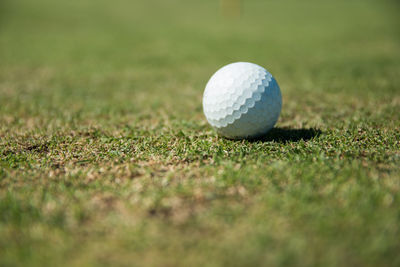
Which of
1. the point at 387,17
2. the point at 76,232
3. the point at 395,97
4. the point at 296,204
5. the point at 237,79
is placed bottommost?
the point at 76,232

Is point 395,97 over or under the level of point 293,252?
over

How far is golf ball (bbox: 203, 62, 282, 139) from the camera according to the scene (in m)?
4.54

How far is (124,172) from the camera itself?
12.6 ft

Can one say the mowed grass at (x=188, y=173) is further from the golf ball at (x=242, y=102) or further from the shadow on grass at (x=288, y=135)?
the golf ball at (x=242, y=102)

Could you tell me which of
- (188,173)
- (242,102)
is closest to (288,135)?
(242,102)

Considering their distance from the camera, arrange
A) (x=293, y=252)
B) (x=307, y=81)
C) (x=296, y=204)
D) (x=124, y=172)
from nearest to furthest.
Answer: (x=293, y=252) < (x=296, y=204) < (x=124, y=172) < (x=307, y=81)

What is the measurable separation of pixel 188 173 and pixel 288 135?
6.28 feet

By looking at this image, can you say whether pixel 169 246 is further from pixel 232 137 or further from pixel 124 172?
pixel 232 137

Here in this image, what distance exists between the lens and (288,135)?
16.4 feet

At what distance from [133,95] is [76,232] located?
223 inches

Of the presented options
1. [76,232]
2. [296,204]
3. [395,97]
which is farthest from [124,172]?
[395,97]

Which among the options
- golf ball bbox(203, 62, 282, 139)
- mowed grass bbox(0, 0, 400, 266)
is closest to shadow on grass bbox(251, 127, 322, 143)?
mowed grass bbox(0, 0, 400, 266)

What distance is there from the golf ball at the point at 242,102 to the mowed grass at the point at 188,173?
219 millimetres

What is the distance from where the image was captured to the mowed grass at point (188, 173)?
8.53 ft
